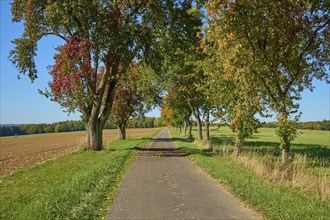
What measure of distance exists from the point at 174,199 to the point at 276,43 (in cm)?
922

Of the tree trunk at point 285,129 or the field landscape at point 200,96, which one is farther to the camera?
the tree trunk at point 285,129

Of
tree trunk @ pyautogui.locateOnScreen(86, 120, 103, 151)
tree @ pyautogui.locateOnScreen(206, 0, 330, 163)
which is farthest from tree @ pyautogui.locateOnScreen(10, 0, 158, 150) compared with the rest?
tree @ pyautogui.locateOnScreen(206, 0, 330, 163)

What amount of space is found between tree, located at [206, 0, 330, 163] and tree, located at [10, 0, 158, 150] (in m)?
9.62

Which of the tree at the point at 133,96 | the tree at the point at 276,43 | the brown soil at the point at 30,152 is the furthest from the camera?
the tree at the point at 133,96

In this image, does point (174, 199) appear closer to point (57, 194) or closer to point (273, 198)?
point (273, 198)

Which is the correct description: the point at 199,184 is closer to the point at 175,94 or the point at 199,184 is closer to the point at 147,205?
the point at 147,205

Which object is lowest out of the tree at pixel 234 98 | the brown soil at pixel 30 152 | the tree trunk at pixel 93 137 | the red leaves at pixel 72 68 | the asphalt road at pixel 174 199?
the brown soil at pixel 30 152

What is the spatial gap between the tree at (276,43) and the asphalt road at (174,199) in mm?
4936

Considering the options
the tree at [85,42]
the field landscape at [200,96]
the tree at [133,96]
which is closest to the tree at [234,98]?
the field landscape at [200,96]

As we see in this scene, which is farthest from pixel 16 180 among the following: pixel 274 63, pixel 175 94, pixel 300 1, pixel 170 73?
pixel 175 94

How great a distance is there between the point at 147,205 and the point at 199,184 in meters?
3.74

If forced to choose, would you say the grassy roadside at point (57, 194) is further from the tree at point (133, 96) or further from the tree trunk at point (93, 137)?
the tree at point (133, 96)

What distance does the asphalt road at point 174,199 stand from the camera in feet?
27.1

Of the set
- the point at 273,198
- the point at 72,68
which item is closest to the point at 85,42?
the point at 72,68
